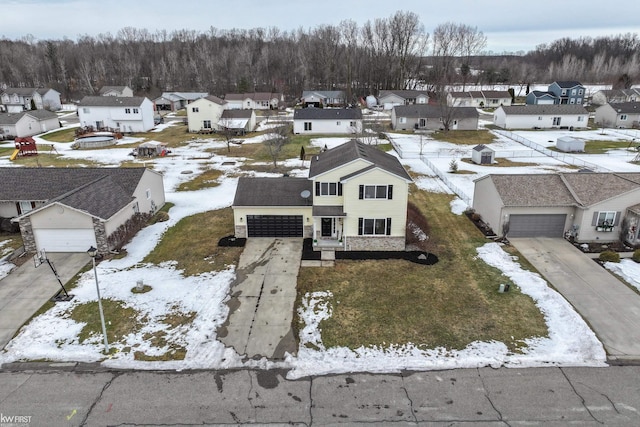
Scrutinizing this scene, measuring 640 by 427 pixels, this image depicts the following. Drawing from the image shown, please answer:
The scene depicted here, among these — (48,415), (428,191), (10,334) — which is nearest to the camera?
(48,415)

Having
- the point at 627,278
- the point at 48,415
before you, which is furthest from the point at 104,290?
the point at 627,278

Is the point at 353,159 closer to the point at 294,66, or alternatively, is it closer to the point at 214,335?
the point at 214,335

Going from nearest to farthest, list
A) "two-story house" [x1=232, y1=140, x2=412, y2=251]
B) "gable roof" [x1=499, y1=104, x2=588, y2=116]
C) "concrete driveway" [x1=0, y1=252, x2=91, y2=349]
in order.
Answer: "concrete driveway" [x1=0, y1=252, x2=91, y2=349] → "two-story house" [x1=232, y1=140, x2=412, y2=251] → "gable roof" [x1=499, y1=104, x2=588, y2=116]

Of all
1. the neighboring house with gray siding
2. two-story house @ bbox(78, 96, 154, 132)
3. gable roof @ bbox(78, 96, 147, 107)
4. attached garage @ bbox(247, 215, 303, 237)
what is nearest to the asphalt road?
attached garage @ bbox(247, 215, 303, 237)

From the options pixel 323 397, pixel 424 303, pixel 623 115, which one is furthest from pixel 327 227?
pixel 623 115

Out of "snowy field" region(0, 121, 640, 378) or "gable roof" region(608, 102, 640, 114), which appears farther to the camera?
"gable roof" region(608, 102, 640, 114)

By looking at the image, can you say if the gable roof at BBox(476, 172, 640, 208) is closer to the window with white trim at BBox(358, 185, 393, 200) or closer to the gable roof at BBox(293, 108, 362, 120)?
the window with white trim at BBox(358, 185, 393, 200)

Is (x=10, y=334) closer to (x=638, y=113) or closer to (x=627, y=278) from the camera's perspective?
(x=627, y=278)

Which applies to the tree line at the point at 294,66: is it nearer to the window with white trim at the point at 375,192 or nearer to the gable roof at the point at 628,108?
the gable roof at the point at 628,108
